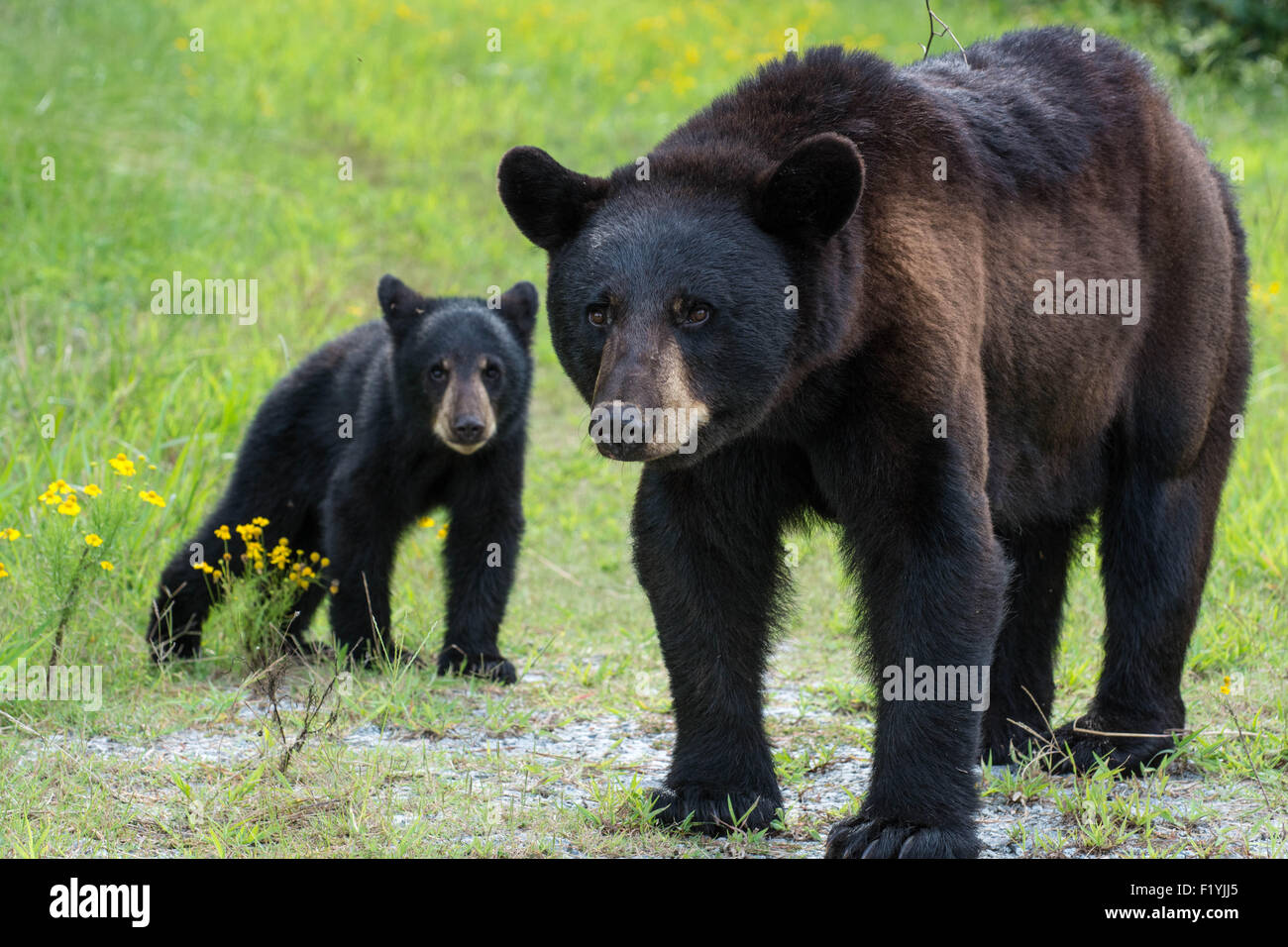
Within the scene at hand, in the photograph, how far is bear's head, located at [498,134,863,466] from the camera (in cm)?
368

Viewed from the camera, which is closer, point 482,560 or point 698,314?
point 698,314

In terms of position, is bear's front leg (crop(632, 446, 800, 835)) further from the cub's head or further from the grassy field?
the cub's head

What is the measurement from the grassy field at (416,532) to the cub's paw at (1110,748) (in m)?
0.09

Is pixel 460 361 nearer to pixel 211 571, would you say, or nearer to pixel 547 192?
pixel 211 571

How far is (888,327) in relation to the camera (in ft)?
12.8

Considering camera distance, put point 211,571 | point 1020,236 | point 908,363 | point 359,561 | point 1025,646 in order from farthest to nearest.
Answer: point 359,561 → point 211,571 → point 1025,646 → point 1020,236 → point 908,363

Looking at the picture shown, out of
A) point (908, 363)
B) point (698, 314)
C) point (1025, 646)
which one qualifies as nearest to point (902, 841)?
point (908, 363)

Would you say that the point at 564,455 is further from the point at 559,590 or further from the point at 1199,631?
the point at 1199,631

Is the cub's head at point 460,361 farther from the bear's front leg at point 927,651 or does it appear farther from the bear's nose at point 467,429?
the bear's front leg at point 927,651

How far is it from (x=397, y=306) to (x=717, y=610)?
3.43m

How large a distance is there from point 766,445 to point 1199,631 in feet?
10.3

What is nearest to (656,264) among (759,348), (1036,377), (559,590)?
(759,348)

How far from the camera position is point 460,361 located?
7000mm

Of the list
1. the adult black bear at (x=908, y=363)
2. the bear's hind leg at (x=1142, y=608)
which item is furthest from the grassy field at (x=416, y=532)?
the adult black bear at (x=908, y=363)
